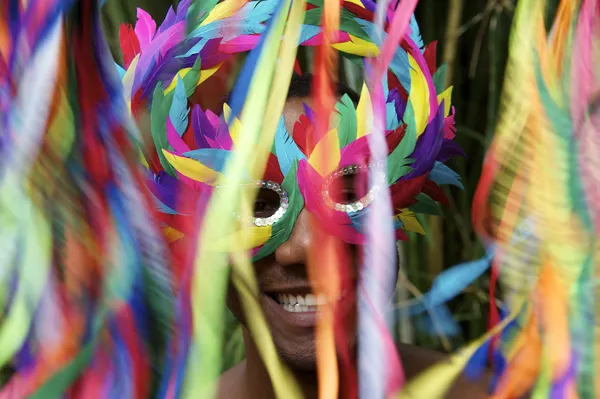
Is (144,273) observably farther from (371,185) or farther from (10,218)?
(371,185)

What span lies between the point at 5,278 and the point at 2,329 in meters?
0.05

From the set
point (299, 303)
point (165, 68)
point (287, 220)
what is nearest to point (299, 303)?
point (299, 303)

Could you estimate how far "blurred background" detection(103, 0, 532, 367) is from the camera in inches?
49.3

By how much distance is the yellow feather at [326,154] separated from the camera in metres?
0.71

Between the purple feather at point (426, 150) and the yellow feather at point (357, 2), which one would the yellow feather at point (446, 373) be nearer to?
the purple feather at point (426, 150)

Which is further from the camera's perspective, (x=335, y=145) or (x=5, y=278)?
(x=335, y=145)

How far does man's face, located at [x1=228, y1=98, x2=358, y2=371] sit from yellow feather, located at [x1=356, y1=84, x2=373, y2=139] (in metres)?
0.08

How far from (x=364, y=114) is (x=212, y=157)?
0.55ft

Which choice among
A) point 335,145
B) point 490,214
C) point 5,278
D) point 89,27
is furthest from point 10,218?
point 490,214

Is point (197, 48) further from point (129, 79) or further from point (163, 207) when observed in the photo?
point (163, 207)

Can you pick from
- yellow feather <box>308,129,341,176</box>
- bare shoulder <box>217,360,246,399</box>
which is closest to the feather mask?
yellow feather <box>308,129,341,176</box>

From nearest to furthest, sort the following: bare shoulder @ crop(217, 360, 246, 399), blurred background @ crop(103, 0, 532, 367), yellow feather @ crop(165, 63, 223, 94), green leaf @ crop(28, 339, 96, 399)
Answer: green leaf @ crop(28, 339, 96, 399), yellow feather @ crop(165, 63, 223, 94), bare shoulder @ crop(217, 360, 246, 399), blurred background @ crop(103, 0, 532, 367)

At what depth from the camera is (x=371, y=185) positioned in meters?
0.76

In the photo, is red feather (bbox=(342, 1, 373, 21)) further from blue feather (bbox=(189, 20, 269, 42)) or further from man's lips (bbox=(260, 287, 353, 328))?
man's lips (bbox=(260, 287, 353, 328))
